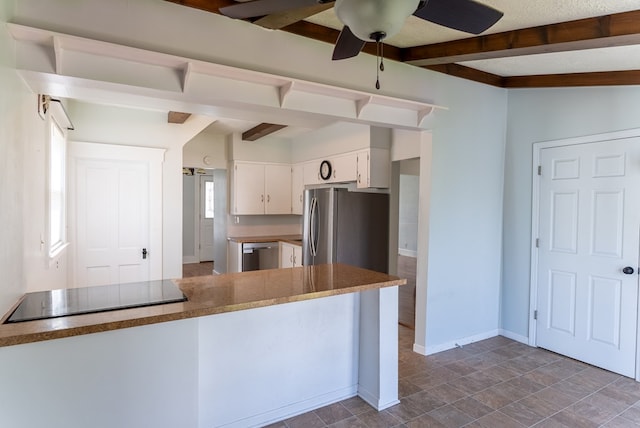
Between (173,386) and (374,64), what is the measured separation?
8.63 feet

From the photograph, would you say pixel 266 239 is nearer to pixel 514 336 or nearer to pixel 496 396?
pixel 514 336

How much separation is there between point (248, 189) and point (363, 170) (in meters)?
2.28

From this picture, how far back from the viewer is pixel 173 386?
72.6 inches

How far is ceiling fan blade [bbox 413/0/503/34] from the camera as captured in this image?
54.2 inches

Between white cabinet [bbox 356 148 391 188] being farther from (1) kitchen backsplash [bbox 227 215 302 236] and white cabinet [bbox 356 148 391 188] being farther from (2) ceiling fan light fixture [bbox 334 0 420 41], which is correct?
(2) ceiling fan light fixture [bbox 334 0 420 41]

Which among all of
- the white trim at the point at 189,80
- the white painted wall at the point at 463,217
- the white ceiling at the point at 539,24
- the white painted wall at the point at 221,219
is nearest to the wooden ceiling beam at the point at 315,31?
the white ceiling at the point at 539,24

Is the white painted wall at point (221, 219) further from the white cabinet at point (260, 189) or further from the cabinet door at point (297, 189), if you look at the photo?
the cabinet door at point (297, 189)

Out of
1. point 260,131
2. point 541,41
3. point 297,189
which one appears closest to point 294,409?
point 541,41

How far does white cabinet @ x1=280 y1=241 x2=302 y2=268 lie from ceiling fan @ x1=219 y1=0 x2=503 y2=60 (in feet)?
11.5

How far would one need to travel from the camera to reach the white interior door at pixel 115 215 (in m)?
3.90

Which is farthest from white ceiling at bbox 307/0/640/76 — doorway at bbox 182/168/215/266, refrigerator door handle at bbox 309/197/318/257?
doorway at bbox 182/168/215/266

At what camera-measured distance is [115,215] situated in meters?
4.05

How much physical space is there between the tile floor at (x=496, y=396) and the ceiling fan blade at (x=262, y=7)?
2.32 meters

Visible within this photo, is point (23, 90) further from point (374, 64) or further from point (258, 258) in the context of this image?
point (258, 258)
